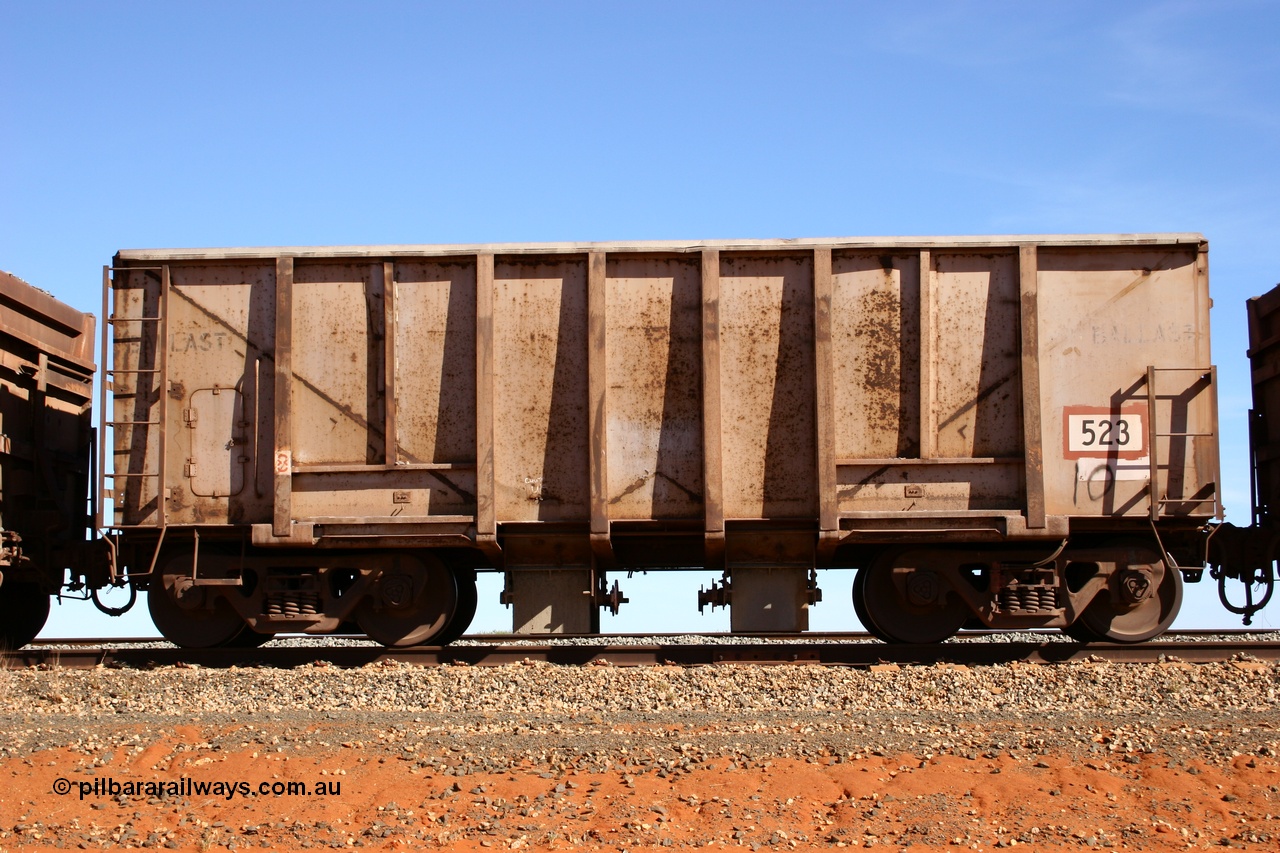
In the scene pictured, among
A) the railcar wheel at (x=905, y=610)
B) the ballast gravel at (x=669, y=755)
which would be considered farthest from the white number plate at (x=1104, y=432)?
the ballast gravel at (x=669, y=755)

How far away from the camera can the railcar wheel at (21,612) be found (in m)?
11.5

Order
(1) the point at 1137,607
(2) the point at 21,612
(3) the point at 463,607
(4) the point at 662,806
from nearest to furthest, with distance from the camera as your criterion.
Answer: (4) the point at 662,806
(1) the point at 1137,607
(3) the point at 463,607
(2) the point at 21,612

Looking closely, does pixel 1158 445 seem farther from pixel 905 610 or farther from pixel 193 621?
pixel 193 621

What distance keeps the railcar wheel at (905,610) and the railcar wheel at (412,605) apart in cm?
383

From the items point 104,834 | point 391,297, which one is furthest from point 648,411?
point 104,834

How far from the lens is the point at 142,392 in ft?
33.9

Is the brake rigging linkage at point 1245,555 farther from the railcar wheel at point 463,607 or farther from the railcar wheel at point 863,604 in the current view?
the railcar wheel at point 463,607

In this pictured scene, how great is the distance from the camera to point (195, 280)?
10.4 m

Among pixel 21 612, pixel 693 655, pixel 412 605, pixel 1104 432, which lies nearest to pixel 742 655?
pixel 693 655

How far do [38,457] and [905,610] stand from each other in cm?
850

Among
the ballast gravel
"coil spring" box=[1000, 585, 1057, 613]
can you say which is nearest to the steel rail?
"coil spring" box=[1000, 585, 1057, 613]

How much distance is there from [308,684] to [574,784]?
3345mm

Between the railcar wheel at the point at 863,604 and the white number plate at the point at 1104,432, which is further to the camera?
the railcar wheel at the point at 863,604

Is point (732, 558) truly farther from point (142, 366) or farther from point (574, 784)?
point (142, 366)
